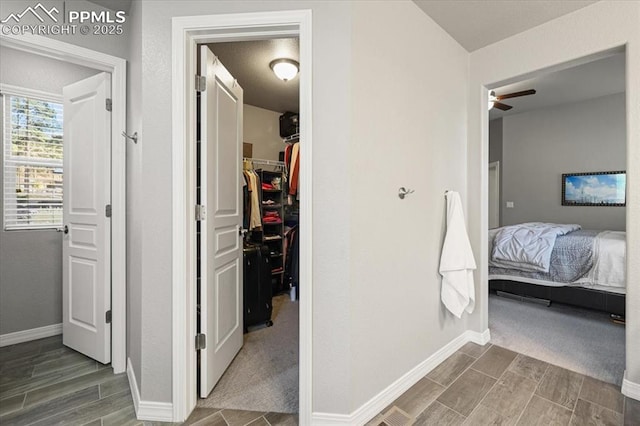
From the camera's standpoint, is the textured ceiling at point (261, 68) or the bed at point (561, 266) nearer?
the textured ceiling at point (261, 68)

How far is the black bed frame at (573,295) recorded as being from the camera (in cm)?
280

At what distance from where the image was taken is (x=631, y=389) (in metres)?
1.77

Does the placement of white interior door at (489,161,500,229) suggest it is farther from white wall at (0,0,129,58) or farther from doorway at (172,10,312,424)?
white wall at (0,0,129,58)

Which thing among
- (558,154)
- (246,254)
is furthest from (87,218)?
(558,154)

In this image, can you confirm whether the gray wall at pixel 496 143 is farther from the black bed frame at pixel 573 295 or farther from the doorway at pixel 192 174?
the doorway at pixel 192 174

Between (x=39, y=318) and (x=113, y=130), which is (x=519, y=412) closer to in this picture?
(x=113, y=130)

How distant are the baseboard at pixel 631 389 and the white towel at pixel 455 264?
970 mm

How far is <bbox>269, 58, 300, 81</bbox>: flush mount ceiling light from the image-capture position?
9.33 ft

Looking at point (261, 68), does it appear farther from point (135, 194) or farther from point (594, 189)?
point (594, 189)

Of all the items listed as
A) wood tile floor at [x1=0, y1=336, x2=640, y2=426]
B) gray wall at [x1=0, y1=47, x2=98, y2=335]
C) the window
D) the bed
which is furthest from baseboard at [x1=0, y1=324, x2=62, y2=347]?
the bed

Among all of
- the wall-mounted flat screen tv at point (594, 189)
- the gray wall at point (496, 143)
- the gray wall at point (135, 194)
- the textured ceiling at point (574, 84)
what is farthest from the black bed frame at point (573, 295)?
the gray wall at point (135, 194)

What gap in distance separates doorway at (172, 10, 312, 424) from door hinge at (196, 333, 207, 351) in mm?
50

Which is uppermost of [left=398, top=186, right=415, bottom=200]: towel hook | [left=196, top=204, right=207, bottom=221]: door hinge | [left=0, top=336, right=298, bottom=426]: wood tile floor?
[left=398, top=186, right=415, bottom=200]: towel hook

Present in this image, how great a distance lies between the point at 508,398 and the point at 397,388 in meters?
0.68
